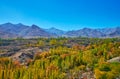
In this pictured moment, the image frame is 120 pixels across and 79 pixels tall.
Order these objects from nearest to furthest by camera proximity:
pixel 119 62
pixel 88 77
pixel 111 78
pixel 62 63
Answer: pixel 111 78, pixel 88 77, pixel 119 62, pixel 62 63

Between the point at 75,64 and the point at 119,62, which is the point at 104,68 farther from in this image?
the point at 75,64

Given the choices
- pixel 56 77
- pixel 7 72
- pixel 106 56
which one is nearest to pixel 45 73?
pixel 56 77

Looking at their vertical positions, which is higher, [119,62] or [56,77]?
[119,62]

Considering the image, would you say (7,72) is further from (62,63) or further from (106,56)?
(106,56)

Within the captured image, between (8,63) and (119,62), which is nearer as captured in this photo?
(119,62)

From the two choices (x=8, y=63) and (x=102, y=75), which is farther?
(x=8, y=63)

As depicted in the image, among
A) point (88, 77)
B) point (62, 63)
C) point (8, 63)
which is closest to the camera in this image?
point (88, 77)

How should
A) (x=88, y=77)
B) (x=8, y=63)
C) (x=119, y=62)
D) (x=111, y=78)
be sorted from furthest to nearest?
1. (x=8, y=63)
2. (x=119, y=62)
3. (x=88, y=77)
4. (x=111, y=78)

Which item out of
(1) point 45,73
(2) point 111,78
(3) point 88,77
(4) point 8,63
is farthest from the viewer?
(4) point 8,63

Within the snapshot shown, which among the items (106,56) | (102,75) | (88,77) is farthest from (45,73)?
(106,56)
